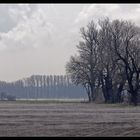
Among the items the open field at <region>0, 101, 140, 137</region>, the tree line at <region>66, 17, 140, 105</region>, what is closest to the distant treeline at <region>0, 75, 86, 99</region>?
the tree line at <region>66, 17, 140, 105</region>

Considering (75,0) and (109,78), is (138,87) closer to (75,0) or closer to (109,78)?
(109,78)

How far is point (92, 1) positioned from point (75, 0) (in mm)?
413

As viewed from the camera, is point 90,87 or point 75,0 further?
point 90,87

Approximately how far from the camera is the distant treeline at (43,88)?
18225 centimetres

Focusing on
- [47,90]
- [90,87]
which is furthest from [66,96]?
[90,87]

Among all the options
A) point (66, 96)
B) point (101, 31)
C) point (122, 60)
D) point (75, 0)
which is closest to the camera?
point (75, 0)

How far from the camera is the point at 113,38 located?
269ft

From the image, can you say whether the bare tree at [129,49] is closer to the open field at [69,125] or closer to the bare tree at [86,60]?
the bare tree at [86,60]

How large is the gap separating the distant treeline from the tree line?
89175mm

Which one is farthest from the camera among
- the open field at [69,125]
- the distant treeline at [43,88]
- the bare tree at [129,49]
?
the distant treeline at [43,88]

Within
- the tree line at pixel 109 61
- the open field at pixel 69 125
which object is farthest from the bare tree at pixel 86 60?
the open field at pixel 69 125

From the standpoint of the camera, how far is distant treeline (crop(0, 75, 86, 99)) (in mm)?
182250

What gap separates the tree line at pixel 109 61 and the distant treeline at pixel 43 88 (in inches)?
3511

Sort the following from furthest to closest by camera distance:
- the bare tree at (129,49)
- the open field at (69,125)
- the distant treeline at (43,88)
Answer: the distant treeline at (43,88), the bare tree at (129,49), the open field at (69,125)
